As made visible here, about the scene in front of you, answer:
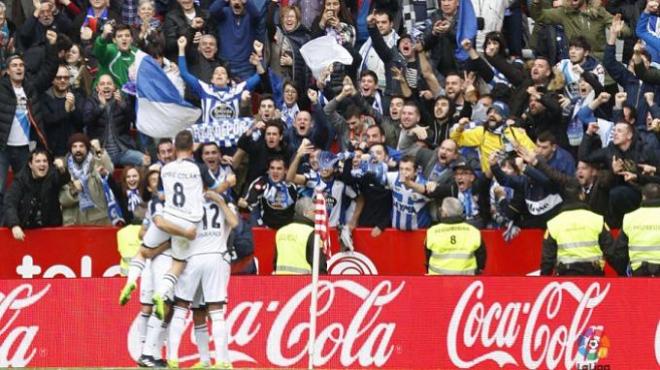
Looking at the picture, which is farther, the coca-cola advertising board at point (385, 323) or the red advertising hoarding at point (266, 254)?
the red advertising hoarding at point (266, 254)

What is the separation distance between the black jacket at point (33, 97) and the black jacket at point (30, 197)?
85 cm

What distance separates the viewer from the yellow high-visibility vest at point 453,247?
22469 millimetres

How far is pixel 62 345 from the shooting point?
23.0 m

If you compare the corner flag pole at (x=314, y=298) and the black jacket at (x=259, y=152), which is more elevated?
the black jacket at (x=259, y=152)

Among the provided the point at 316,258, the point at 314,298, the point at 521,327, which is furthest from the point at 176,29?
the point at 521,327

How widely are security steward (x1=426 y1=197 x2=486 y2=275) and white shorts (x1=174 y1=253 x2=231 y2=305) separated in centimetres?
342

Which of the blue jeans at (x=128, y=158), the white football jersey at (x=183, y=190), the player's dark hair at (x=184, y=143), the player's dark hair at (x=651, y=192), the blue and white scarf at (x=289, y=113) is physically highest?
A: the player's dark hair at (x=184, y=143)

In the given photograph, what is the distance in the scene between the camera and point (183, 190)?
776 inches

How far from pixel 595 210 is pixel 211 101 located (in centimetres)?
579

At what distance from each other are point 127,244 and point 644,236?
6.64 m

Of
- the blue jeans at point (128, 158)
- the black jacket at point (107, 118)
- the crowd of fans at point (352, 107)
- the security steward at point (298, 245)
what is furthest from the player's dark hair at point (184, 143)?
the black jacket at point (107, 118)

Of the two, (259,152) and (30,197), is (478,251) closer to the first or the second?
(259,152)

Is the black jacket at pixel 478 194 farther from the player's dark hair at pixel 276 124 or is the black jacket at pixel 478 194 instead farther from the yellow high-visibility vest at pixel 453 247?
the player's dark hair at pixel 276 124

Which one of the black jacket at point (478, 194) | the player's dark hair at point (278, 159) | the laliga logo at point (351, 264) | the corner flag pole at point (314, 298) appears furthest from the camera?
the laliga logo at point (351, 264)
